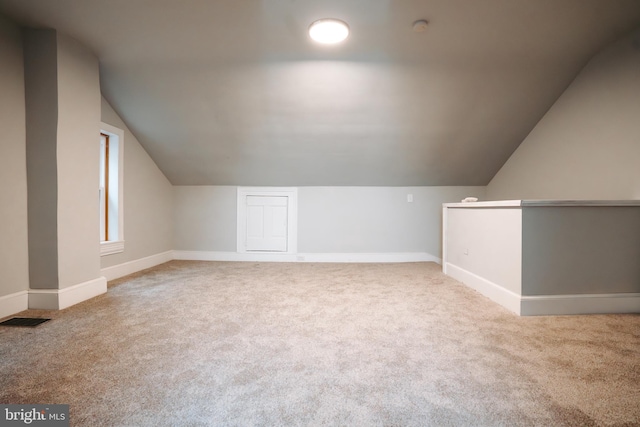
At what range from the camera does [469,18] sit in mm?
2361

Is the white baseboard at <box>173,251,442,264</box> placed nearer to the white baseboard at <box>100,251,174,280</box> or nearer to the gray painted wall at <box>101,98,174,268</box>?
the white baseboard at <box>100,251,174,280</box>

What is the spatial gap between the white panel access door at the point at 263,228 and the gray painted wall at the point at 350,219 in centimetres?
24

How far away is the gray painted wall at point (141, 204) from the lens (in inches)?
145

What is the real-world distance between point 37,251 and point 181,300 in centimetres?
119

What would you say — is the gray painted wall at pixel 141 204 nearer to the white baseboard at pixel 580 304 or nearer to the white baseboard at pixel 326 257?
the white baseboard at pixel 326 257

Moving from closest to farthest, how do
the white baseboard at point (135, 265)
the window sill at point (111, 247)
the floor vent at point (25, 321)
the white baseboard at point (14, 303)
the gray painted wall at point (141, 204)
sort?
the floor vent at point (25, 321) → the white baseboard at point (14, 303) → the window sill at point (111, 247) → the white baseboard at point (135, 265) → the gray painted wall at point (141, 204)

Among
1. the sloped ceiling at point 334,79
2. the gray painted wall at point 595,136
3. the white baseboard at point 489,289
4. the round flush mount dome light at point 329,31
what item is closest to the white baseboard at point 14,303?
the sloped ceiling at point 334,79

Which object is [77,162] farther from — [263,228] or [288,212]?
[288,212]

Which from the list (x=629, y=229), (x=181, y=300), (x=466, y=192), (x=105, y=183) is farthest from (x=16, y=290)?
(x=466, y=192)

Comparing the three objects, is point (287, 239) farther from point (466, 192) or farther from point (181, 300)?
point (466, 192)

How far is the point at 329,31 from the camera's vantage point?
246 centimetres

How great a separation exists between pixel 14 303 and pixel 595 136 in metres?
5.37

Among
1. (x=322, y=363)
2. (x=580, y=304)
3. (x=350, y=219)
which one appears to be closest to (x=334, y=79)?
(x=350, y=219)

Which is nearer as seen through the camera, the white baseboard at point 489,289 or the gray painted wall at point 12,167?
the gray painted wall at point 12,167
